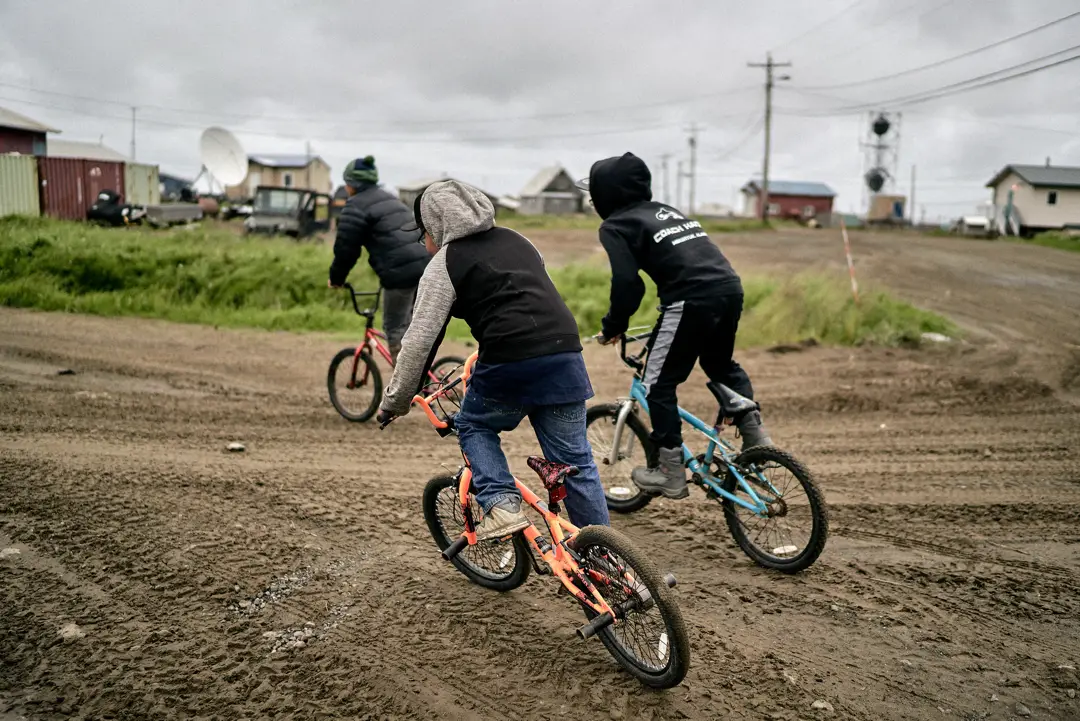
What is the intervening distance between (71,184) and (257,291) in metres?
16.5

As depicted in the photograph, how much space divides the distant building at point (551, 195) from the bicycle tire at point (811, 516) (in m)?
74.9

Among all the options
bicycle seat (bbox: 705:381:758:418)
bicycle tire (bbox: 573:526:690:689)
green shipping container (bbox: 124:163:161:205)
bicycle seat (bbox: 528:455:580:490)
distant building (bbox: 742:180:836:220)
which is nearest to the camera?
bicycle tire (bbox: 573:526:690:689)

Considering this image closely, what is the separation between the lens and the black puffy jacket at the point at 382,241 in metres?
7.94

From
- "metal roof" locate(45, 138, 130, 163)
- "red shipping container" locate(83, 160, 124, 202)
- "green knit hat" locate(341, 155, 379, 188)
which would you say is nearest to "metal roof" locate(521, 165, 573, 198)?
"metal roof" locate(45, 138, 130, 163)

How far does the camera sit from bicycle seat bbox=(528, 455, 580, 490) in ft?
12.6

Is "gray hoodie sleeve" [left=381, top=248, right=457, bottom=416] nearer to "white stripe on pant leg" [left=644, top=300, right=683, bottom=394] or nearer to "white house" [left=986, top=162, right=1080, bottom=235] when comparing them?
"white stripe on pant leg" [left=644, top=300, right=683, bottom=394]

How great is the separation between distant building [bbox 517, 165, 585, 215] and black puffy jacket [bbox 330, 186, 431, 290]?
71.8 m

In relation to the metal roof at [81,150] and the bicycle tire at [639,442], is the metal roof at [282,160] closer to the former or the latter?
the metal roof at [81,150]

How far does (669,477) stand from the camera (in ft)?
17.5

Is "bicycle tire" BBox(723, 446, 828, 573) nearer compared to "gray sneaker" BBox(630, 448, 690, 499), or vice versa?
"bicycle tire" BBox(723, 446, 828, 573)

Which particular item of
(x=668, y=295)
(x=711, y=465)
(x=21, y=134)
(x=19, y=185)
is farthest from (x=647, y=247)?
(x=21, y=134)

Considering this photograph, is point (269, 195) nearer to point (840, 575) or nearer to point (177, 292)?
point (177, 292)

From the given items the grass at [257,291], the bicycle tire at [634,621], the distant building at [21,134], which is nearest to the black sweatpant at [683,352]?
the bicycle tire at [634,621]

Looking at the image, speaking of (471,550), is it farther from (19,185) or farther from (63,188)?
(63,188)
